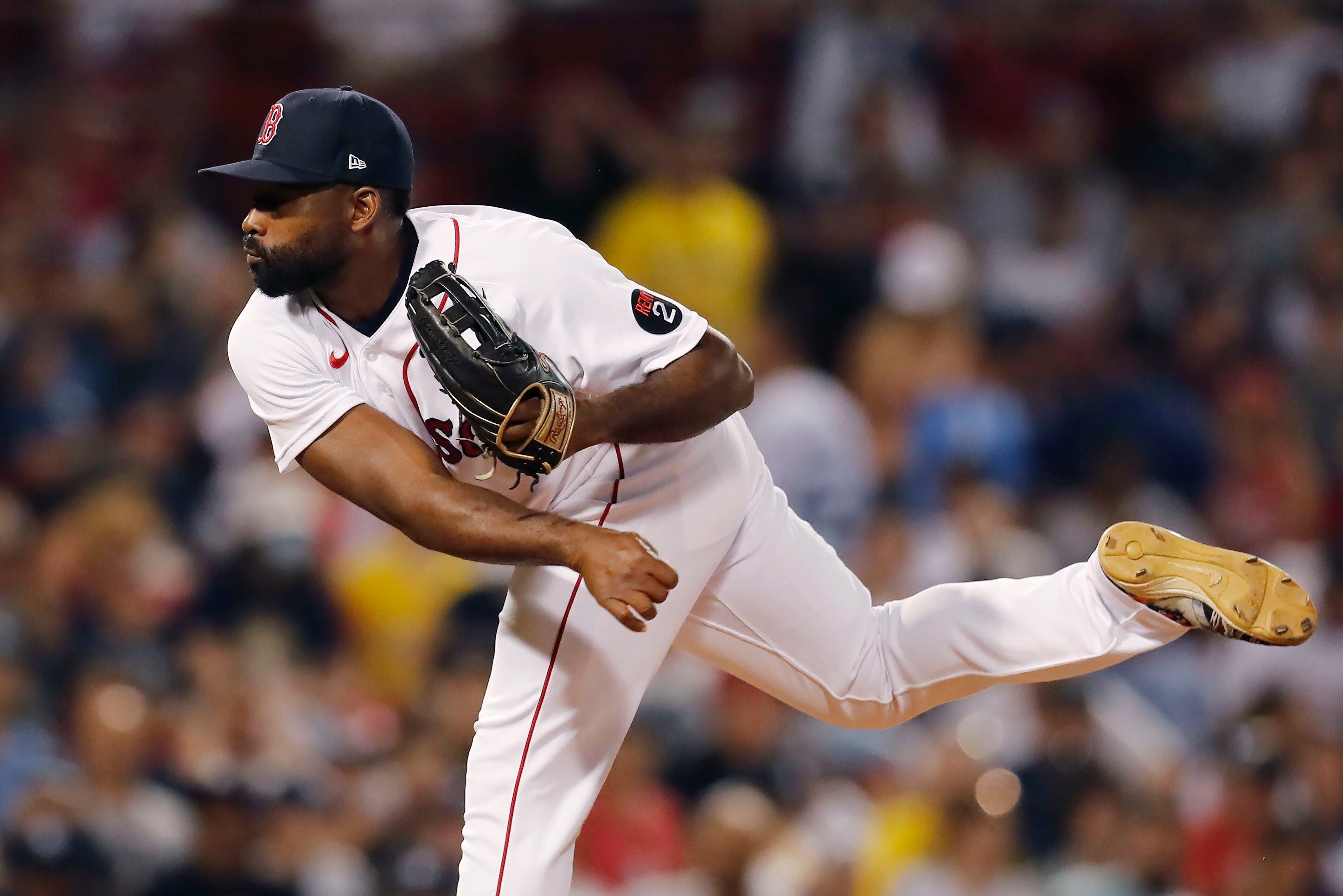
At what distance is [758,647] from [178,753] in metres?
2.90

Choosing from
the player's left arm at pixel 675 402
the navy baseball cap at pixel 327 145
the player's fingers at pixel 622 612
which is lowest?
the player's fingers at pixel 622 612

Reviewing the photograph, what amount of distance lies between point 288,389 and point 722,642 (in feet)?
3.52

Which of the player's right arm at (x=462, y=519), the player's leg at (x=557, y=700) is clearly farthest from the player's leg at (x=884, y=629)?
the player's right arm at (x=462, y=519)

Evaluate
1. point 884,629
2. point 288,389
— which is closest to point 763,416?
point 884,629

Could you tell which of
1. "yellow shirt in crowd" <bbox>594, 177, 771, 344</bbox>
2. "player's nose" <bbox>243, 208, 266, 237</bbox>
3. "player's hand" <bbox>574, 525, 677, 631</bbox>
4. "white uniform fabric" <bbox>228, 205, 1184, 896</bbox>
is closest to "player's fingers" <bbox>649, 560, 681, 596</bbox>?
"player's hand" <bbox>574, 525, 677, 631</bbox>

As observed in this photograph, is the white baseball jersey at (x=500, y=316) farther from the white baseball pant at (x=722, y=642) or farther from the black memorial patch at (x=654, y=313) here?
the white baseball pant at (x=722, y=642)

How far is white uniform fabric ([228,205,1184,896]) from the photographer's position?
11.3 ft

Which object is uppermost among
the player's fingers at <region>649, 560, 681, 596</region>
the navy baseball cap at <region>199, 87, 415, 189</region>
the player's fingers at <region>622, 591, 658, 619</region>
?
the navy baseball cap at <region>199, 87, 415, 189</region>

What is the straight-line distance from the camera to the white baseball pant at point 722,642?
11.4 ft

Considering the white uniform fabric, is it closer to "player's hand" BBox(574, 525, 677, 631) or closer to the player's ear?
the player's ear

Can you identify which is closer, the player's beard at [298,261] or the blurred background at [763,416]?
the player's beard at [298,261]

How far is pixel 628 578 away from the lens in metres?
3.07

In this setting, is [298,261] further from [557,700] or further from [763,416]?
[763,416]

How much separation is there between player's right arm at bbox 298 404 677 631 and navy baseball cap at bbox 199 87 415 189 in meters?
0.45
